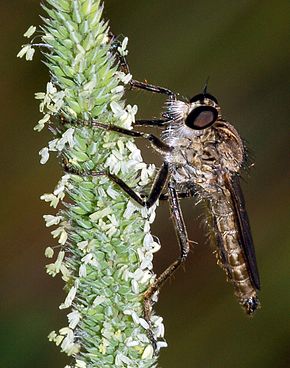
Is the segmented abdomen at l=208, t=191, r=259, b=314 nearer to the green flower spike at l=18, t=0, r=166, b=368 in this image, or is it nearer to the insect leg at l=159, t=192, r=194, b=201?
the insect leg at l=159, t=192, r=194, b=201

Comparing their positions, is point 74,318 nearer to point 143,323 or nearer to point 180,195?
point 143,323

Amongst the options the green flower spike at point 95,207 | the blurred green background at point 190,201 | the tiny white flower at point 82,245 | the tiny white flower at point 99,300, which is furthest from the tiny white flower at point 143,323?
the blurred green background at point 190,201

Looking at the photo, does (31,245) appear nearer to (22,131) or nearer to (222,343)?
(22,131)

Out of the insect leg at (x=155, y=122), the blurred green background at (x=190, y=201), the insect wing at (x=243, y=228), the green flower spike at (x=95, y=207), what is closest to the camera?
the green flower spike at (x=95, y=207)

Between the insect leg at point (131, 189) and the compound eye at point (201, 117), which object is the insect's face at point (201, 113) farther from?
the insect leg at point (131, 189)

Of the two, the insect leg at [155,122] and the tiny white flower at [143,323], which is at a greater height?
the insect leg at [155,122]

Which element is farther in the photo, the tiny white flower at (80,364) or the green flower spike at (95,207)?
the tiny white flower at (80,364)

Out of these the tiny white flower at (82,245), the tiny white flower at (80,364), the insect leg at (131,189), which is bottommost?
the tiny white flower at (80,364)
